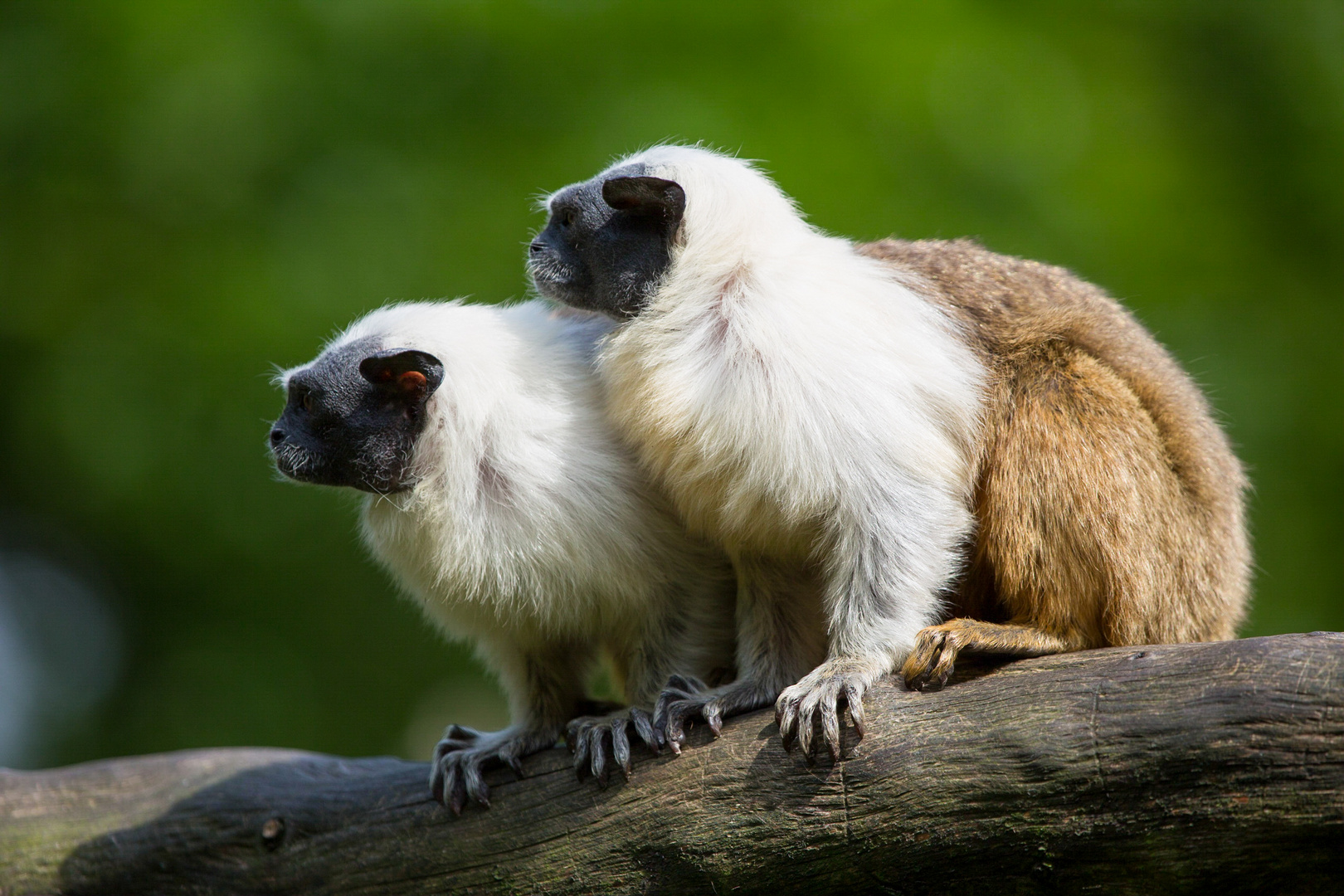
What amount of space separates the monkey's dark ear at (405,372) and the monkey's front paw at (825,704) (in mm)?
1875

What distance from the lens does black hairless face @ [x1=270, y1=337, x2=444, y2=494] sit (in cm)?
459

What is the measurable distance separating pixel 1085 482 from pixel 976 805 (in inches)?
46.8

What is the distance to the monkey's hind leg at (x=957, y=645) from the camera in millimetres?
3846

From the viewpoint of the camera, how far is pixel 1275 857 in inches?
128

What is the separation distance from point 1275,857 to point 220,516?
968 cm

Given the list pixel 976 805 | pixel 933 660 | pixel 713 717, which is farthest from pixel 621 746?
pixel 976 805

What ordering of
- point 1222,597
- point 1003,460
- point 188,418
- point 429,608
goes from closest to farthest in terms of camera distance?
point 1003,460
point 1222,597
point 429,608
point 188,418

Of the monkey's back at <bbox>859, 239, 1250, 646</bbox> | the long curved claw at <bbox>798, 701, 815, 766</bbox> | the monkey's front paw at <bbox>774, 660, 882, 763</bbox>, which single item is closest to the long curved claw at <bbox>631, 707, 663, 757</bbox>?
the monkey's front paw at <bbox>774, 660, 882, 763</bbox>

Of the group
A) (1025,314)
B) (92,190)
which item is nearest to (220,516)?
(92,190)

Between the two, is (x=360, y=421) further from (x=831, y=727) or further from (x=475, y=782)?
(x=831, y=727)

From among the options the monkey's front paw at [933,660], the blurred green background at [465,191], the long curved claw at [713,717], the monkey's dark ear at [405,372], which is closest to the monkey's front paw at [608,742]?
the long curved claw at [713,717]

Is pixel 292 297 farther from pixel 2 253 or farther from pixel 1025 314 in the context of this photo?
pixel 1025 314

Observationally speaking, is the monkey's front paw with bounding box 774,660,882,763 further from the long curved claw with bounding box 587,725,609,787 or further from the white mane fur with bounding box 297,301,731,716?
the white mane fur with bounding box 297,301,731,716

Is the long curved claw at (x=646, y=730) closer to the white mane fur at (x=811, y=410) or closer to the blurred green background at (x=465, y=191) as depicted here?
the white mane fur at (x=811, y=410)
